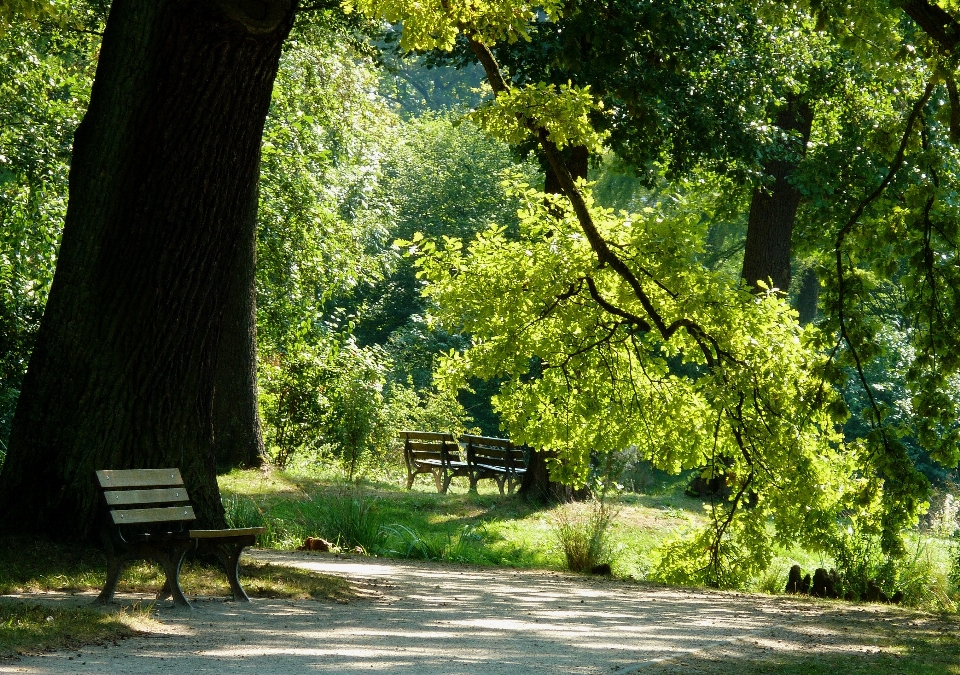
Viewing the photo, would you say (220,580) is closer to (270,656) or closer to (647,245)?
(270,656)

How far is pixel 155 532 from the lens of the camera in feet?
24.6

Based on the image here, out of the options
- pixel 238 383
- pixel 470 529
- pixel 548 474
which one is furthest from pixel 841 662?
pixel 238 383

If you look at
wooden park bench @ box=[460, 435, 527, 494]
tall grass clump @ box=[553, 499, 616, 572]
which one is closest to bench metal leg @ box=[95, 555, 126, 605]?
tall grass clump @ box=[553, 499, 616, 572]

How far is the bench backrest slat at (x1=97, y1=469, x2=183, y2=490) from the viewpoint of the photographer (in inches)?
271

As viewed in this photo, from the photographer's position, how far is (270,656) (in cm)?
580

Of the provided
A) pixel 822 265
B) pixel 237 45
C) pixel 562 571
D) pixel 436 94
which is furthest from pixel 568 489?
pixel 436 94

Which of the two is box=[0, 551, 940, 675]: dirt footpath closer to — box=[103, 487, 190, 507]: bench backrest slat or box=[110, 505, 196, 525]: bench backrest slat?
box=[110, 505, 196, 525]: bench backrest slat

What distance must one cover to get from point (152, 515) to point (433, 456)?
13433 millimetres

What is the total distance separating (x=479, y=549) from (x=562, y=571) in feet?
5.03

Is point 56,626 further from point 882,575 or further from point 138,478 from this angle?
point 882,575

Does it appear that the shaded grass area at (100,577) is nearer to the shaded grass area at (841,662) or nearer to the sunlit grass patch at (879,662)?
the shaded grass area at (841,662)

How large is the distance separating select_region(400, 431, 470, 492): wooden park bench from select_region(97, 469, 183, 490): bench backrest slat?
12459mm

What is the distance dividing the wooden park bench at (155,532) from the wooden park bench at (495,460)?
11195 millimetres

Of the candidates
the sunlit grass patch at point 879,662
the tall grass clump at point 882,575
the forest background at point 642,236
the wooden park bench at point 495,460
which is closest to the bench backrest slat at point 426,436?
the wooden park bench at point 495,460
